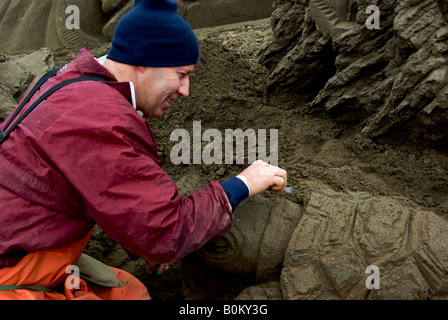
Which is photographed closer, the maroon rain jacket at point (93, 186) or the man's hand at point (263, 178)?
the maroon rain jacket at point (93, 186)

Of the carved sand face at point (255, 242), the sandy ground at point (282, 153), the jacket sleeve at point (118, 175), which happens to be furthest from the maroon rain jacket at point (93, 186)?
the sandy ground at point (282, 153)

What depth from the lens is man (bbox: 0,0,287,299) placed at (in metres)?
1.32

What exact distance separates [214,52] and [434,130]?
2361mm

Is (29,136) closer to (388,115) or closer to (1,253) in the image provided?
(1,253)

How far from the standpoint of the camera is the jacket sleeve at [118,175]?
4.31 ft

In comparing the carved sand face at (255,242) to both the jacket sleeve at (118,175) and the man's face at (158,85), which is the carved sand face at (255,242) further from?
the man's face at (158,85)

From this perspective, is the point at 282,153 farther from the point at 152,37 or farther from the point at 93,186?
the point at 93,186

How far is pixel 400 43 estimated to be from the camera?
238 cm

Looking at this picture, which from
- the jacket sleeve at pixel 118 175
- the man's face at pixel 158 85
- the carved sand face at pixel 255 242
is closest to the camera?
the jacket sleeve at pixel 118 175

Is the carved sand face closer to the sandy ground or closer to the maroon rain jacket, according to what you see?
the sandy ground

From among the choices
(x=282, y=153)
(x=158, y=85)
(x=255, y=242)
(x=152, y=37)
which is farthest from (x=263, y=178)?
(x=282, y=153)

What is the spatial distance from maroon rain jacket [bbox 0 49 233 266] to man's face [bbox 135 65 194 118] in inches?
4.9

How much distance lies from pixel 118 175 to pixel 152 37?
59cm

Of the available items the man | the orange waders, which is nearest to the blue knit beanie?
the man
